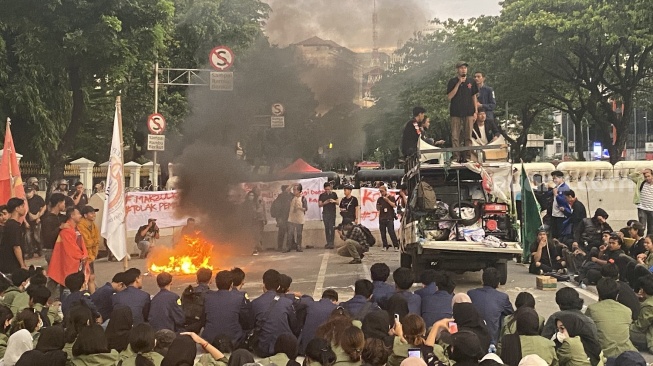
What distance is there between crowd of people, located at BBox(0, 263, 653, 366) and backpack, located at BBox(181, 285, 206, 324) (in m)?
0.01

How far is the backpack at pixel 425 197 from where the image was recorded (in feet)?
42.5

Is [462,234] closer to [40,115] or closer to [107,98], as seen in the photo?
[40,115]

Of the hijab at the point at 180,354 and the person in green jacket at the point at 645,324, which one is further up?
the hijab at the point at 180,354

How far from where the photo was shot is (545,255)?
47.6 feet

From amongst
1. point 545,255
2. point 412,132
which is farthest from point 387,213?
point 545,255

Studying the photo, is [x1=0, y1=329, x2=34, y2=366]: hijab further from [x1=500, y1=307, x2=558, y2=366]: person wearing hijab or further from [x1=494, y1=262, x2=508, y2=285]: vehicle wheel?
[x1=494, y1=262, x2=508, y2=285]: vehicle wheel

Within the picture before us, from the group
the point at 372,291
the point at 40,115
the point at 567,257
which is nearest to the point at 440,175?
the point at 567,257

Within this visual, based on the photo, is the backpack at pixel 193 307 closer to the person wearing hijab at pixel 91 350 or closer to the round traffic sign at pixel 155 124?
the person wearing hijab at pixel 91 350

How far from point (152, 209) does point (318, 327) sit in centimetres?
1402

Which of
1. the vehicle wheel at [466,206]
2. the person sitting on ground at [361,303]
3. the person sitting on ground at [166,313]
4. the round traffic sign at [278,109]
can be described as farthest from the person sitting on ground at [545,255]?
the round traffic sign at [278,109]

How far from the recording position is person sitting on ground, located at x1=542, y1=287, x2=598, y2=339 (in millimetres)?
6770

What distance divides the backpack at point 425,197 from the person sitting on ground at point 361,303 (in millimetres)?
4966

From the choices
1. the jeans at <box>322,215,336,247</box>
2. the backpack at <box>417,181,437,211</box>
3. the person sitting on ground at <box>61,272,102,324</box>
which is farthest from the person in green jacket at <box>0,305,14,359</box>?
the jeans at <box>322,215,336,247</box>

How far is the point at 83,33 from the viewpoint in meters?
19.8
